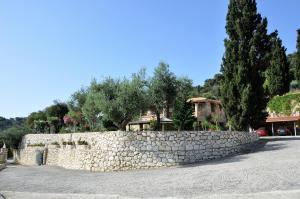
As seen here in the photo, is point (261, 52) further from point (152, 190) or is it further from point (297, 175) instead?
point (152, 190)

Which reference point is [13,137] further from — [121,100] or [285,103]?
[285,103]

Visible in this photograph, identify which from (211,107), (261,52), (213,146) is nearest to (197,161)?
(213,146)

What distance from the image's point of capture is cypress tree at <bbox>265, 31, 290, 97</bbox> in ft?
153

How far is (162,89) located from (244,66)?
28.1ft

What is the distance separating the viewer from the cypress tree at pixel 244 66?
88.5 feet

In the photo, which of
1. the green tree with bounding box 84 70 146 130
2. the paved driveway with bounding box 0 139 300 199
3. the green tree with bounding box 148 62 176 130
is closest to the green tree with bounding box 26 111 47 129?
the green tree with bounding box 148 62 176 130

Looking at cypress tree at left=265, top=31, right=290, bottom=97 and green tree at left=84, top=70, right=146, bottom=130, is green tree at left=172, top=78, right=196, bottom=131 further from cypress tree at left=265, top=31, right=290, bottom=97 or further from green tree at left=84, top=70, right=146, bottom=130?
cypress tree at left=265, top=31, right=290, bottom=97

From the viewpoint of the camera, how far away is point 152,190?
1343 cm

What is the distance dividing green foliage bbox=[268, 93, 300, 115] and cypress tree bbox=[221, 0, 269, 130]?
1632 cm

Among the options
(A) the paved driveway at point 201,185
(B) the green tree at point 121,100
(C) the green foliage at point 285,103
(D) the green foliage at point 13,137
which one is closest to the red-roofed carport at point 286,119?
(C) the green foliage at point 285,103

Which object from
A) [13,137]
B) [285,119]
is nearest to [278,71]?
[285,119]

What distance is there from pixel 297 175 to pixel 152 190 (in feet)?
19.5

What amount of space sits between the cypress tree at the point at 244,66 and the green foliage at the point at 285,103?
53.6 feet

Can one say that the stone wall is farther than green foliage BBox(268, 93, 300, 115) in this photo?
No
